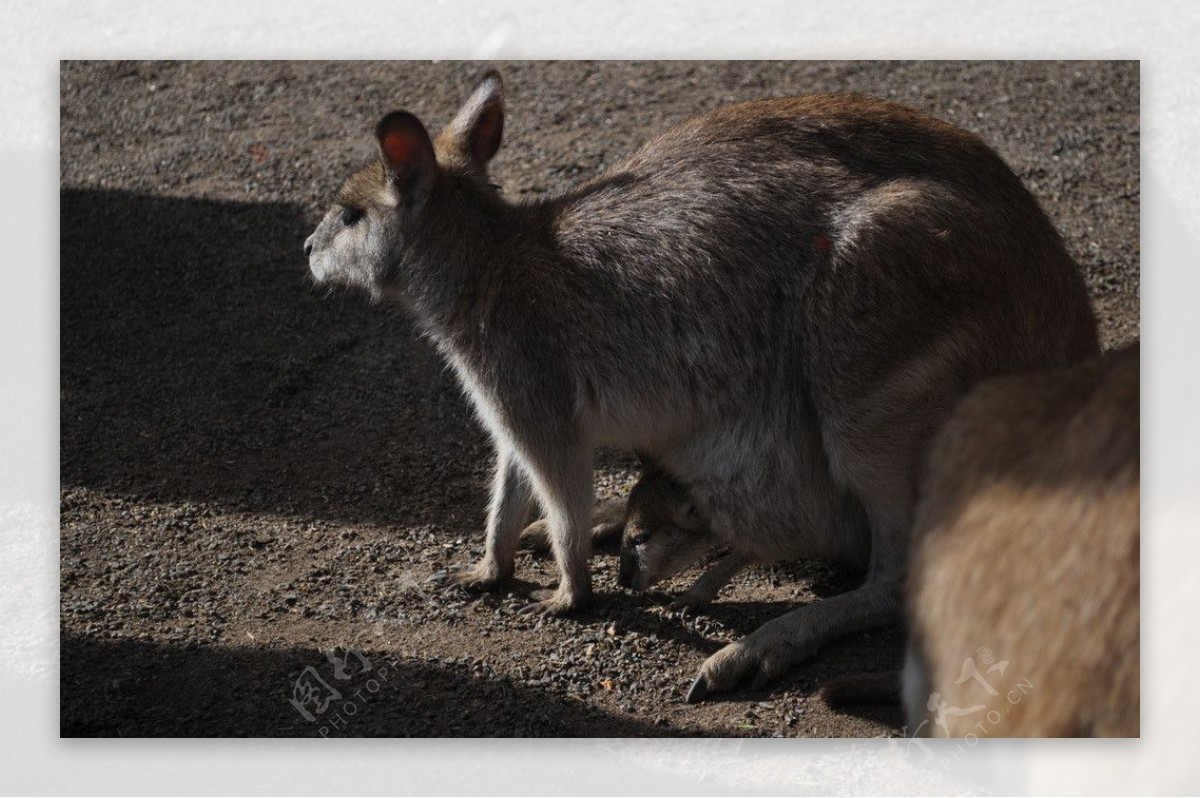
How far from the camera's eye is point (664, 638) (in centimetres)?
339

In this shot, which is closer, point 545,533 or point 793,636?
point 793,636

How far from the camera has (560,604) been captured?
11.4ft

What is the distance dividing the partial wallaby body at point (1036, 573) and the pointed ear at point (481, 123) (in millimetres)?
1473

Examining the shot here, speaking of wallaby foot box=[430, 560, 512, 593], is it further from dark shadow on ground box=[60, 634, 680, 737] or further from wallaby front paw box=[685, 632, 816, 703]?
wallaby front paw box=[685, 632, 816, 703]

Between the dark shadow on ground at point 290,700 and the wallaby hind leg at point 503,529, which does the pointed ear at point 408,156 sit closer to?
the wallaby hind leg at point 503,529

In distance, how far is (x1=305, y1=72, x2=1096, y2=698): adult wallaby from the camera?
3.21 meters

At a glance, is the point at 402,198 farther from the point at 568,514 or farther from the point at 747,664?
the point at 747,664

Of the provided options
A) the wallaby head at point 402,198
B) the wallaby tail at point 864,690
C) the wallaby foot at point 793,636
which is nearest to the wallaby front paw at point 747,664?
the wallaby foot at point 793,636

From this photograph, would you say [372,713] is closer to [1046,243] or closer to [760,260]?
[760,260]

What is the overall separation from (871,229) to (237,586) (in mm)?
1798

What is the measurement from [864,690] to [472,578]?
107 cm

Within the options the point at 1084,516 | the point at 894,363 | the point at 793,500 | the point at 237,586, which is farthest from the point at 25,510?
the point at 1084,516

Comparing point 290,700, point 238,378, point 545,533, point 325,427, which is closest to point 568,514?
point 545,533

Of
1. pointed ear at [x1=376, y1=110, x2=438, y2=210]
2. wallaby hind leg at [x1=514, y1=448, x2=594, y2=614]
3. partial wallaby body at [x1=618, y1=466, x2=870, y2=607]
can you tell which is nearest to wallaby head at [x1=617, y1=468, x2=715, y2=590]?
partial wallaby body at [x1=618, y1=466, x2=870, y2=607]
